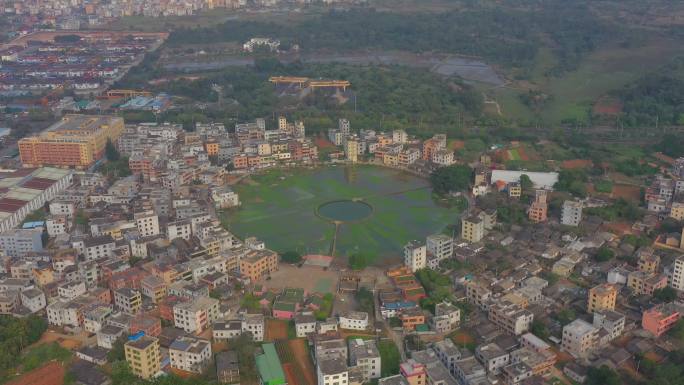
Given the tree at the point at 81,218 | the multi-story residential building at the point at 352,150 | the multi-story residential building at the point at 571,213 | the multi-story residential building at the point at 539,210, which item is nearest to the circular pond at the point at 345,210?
the multi-story residential building at the point at 352,150

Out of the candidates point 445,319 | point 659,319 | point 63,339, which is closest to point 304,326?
point 445,319

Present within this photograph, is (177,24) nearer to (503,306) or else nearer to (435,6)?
(435,6)

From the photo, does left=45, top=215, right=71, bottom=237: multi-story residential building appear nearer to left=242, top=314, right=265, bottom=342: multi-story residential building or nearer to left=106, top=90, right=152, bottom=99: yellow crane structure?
left=242, top=314, right=265, bottom=342: multi-story residential building

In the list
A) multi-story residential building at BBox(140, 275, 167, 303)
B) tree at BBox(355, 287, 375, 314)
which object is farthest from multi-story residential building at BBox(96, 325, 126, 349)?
tree at BBox(355, 287, 375, 314)

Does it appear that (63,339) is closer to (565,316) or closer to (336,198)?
(336,198)

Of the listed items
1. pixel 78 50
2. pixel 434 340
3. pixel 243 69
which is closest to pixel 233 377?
pixel 434 340

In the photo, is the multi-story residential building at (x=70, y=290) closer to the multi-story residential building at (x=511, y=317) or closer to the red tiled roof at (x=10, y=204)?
the red tiled roof at (x=10, y=204)

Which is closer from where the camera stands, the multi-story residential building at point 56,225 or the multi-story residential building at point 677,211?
the multi-story residential building at point 677,211
